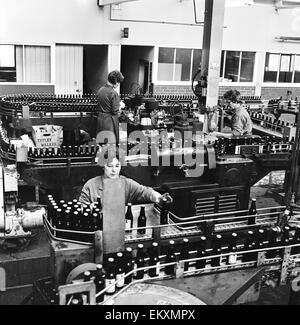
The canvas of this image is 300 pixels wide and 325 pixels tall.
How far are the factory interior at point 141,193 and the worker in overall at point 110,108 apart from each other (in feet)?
0.06

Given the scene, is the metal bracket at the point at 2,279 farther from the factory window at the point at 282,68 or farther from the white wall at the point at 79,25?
the factory window at the point at 282,68

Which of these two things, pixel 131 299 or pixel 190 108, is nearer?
pixel 131 299

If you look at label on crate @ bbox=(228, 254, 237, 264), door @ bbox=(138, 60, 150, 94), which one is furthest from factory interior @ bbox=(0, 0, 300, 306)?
door @ bbox=(138, 60, 150, 94)

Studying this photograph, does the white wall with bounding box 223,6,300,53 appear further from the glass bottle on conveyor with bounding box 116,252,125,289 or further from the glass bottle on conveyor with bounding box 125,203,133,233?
the glass bottle on conveyor with bounding box 116,252,125,289

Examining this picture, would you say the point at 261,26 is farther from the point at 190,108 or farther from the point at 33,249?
the point at 33,249

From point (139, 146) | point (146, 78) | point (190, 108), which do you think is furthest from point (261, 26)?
point (139, 146)

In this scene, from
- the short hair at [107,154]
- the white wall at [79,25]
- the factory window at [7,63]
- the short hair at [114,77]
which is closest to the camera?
the short hair at [107,154]

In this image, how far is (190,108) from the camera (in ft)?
23.5

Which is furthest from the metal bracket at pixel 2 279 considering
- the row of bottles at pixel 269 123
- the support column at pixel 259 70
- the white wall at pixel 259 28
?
the support column at pixel 259 70

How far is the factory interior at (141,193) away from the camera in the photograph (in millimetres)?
2514

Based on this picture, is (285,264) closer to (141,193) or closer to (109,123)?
(141,193)

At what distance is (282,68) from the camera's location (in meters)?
13.1

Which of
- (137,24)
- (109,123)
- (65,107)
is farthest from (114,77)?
(137,24)
